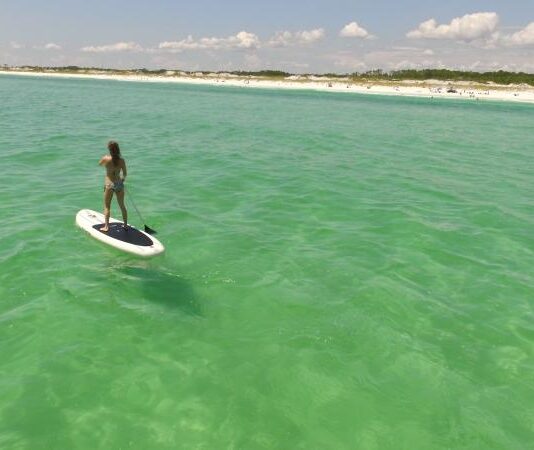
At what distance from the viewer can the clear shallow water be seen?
21.9 ft

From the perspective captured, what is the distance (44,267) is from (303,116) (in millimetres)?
46477

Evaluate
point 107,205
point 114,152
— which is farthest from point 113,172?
point 107,205

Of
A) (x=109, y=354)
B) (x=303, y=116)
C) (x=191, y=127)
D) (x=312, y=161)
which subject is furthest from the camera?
(x=303, y=116)

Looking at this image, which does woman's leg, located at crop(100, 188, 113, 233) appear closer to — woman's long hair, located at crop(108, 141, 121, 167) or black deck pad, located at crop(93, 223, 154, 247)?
black deck pad, located at crop(93, 223, 154, 247)

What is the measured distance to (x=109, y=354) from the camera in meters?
8.00

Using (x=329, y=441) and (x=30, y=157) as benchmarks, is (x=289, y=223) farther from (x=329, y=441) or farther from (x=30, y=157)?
(x=30, y=157)

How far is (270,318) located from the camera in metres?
9.34

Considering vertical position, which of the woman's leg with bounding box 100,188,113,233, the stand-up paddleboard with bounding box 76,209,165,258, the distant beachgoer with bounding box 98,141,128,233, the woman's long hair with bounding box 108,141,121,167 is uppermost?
the woman's long hair with bounding box 108,141,121,167

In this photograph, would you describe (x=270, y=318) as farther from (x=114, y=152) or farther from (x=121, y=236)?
(x=114, y=152)

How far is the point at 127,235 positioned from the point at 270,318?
5148 mm

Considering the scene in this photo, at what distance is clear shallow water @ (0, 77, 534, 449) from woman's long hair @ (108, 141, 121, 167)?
258 cm

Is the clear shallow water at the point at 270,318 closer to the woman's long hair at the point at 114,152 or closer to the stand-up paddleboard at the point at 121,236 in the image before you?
the stand-up paddleboard at the point at 121,236

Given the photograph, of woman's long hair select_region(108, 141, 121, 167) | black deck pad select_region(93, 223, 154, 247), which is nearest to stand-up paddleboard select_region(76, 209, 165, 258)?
black deck pad select_region(93, 223, 154, 247)

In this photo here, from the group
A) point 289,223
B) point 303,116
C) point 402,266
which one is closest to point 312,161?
point 289,223
